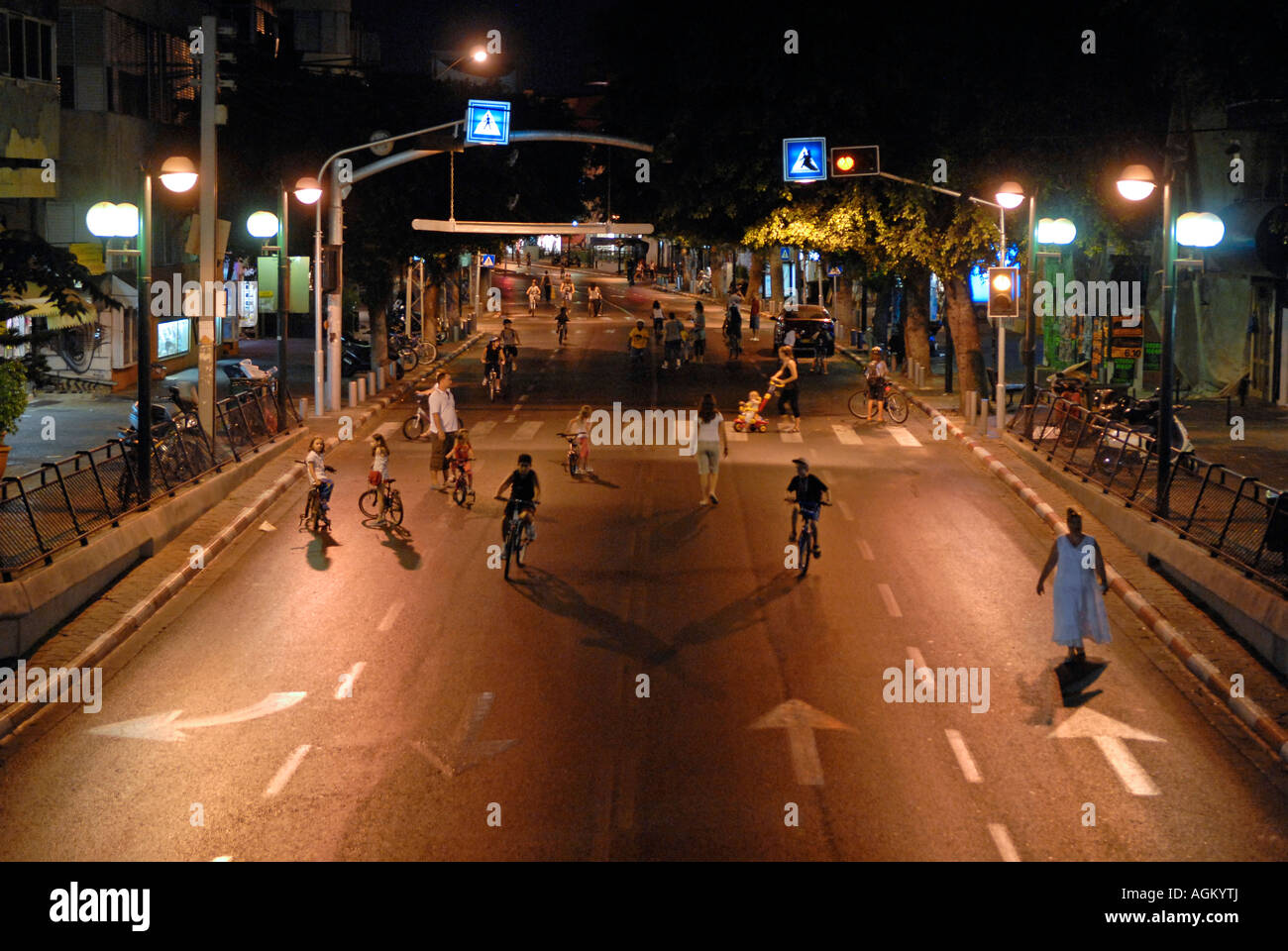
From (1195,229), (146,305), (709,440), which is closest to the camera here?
(146,305)

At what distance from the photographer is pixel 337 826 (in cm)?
1059

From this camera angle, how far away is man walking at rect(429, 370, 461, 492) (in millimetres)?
24000

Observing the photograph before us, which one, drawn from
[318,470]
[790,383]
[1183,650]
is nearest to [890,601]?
[1183,650]

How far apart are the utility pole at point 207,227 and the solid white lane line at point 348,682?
1093 centimetres

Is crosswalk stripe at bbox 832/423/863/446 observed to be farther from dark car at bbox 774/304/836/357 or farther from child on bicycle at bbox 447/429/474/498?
dark car at bbox 774/304/836/357

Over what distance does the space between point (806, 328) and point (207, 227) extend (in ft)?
93.5

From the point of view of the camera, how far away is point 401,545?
811 inches

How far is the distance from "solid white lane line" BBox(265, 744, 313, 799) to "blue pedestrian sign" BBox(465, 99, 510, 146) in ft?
73.1

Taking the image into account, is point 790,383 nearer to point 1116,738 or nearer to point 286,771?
point 1116,738

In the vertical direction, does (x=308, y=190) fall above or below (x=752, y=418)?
above

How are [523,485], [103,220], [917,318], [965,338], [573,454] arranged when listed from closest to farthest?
[523,485] < [103,220] < [573,454] < [965,338] < [917,318]

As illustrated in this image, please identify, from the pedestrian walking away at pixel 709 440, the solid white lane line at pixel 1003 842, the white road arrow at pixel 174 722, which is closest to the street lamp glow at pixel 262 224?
the pedestrian walking away at pixel 709 440

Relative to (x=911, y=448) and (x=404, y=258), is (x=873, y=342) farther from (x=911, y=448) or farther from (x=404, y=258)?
(x=911, y=448)

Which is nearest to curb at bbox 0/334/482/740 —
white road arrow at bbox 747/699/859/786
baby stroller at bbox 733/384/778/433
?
white road arrow at bbox 747/699/859/786
